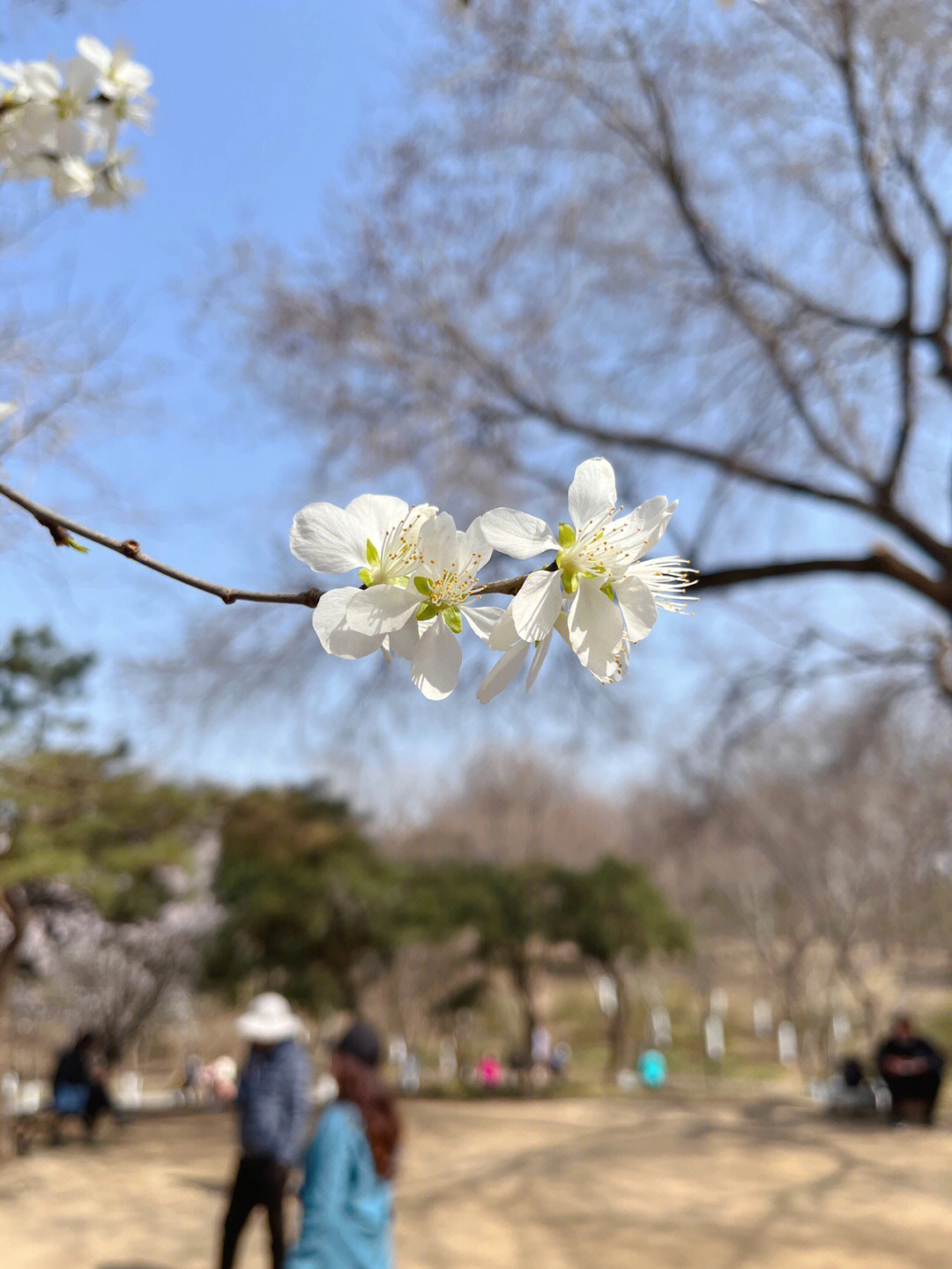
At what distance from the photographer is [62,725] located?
26.6 feet

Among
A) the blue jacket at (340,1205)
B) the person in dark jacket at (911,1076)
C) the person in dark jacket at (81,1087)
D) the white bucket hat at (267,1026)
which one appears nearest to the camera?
the blue jacket at (340,1205)

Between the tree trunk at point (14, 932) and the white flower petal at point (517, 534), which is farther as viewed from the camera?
the tree trunk at point (14, 932)

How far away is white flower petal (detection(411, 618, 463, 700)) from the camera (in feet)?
2.62

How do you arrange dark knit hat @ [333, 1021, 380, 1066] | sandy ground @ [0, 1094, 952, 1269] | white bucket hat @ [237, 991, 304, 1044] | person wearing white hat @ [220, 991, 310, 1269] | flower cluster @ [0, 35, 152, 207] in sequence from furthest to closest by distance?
sandy ground @ [0, 1094, 952, 1269], white bucket hat @ [237, 991, 304, 1044], person wearing white hat @ [220, 991, 310, 1269], dark knit hat @ [333, 1021, 380, 1066], flower cluster @ [0, 35, 152, 207]

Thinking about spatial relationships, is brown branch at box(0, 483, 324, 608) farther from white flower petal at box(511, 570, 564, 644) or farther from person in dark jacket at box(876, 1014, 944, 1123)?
person in dark jacket at box(876, 1014, 944, 1123)

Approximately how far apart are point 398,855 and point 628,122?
11913 millimetres

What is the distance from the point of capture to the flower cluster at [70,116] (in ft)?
5.23

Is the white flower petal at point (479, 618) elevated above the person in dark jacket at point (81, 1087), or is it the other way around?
the white flower petal at point (479, 618)

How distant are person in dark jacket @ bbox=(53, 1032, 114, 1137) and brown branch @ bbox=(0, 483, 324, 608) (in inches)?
397

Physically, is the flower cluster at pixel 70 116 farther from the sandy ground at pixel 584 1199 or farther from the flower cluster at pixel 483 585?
the sandy ground at pixel 584 1199

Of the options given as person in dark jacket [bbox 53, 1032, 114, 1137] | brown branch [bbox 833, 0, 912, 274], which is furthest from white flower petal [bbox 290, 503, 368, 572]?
person in dark jacket [bbox 53, 1032, 114, 1137]

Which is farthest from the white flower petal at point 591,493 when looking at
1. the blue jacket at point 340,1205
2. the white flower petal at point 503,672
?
the blue jacket at point 340,1205

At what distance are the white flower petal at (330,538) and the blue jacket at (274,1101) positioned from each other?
13.3 ft

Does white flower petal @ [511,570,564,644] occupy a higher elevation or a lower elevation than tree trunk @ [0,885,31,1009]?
higher
